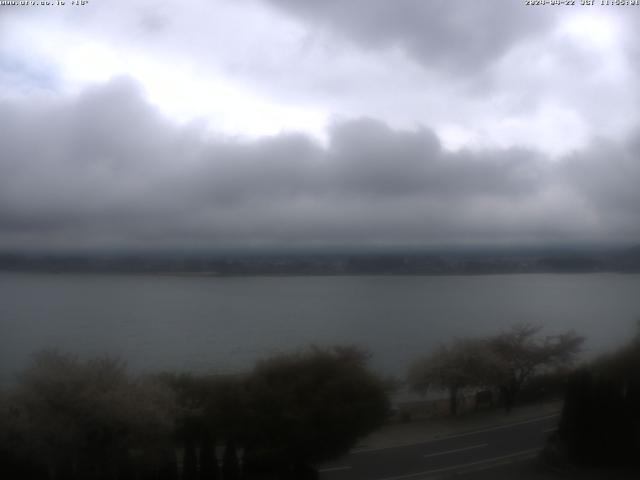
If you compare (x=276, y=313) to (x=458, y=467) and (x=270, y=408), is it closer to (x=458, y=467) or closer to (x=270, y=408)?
(x=270, y=408)

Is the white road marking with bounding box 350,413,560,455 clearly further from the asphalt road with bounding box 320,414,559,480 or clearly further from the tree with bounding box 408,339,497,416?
the tree with bounding box 408,339,497,416

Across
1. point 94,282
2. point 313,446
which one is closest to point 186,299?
point 94,282

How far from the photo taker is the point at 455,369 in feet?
26.4

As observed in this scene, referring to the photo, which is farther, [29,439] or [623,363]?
[623,363]

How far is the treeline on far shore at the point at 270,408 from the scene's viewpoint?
5922 millimetres

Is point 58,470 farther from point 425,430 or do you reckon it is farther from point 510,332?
point 510,332

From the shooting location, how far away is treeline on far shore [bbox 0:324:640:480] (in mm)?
5922

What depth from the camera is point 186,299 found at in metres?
11.8

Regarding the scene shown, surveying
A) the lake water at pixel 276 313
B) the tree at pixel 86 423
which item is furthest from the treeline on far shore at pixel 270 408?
the lake water at pixel 276 313

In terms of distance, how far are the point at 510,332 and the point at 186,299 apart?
21.4ft

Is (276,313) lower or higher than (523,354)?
higher

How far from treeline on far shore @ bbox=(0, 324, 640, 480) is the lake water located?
434 millimetres

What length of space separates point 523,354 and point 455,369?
1.08m

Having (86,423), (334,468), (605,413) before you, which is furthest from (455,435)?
(86,423)
